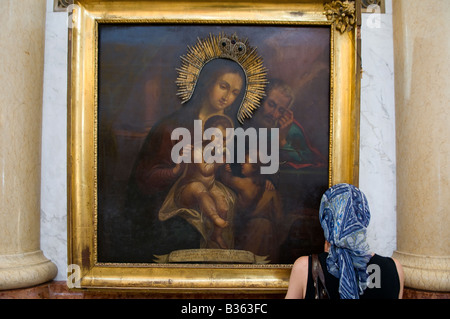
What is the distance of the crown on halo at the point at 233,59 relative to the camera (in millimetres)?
3076

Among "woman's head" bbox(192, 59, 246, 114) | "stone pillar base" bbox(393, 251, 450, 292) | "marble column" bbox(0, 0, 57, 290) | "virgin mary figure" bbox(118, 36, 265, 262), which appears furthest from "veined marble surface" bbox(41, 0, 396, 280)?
"woman's head" bbox(192, 59, 246, 114)

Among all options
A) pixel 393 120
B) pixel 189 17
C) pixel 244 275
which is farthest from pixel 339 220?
pixel 189 17

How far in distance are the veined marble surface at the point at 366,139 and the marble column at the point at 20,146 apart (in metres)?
0.08

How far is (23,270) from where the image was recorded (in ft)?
9.48

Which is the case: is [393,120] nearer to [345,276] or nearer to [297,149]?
[297,149]

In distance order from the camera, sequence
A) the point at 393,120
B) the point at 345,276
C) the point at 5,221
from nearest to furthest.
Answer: the point at 345,276 → the point at 5,221 → the point at 393,120

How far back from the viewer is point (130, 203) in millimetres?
3078

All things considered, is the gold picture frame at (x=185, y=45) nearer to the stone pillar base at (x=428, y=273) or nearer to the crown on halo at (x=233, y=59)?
the crown on halo at (x=233, y=59)

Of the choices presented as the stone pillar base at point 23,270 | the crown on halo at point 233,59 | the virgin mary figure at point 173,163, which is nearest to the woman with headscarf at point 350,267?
the virgin mary figure at point 173,163

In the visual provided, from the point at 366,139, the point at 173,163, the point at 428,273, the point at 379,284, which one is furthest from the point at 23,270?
the point at 428,273

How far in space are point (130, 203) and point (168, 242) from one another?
395 mm

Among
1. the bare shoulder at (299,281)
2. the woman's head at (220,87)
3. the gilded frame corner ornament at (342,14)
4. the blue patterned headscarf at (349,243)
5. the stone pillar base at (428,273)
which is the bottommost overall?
the stone pillar base at (428,273)

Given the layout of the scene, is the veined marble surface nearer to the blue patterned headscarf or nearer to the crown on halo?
the crown on halo

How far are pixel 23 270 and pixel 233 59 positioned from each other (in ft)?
6.82
